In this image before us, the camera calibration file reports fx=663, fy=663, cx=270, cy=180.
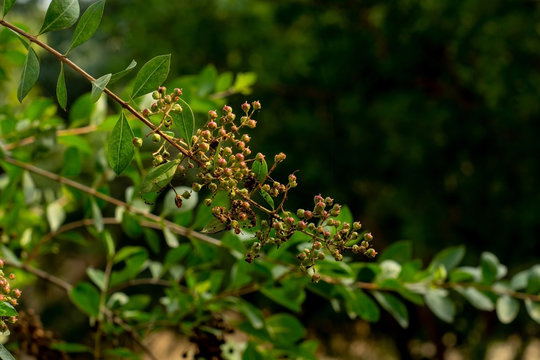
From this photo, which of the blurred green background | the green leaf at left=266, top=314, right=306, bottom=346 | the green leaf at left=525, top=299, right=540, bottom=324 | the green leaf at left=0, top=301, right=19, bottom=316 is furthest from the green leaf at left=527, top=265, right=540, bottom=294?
the blurred green background

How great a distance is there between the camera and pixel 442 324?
374cm

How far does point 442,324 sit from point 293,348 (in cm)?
328

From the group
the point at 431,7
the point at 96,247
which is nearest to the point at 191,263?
the point at 431,7

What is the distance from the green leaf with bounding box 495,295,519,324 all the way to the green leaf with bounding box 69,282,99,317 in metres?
0.43

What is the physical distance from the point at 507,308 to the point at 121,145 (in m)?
0.52

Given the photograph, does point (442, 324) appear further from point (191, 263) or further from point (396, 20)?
point (191, 263)

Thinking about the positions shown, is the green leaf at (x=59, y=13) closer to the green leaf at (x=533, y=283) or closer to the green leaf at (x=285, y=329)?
the green leaf at (x=285, y=329)

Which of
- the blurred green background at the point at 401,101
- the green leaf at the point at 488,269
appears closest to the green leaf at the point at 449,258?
the green leaf at the point at 488,269

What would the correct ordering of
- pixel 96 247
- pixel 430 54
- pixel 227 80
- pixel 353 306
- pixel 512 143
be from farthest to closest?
pixel 96 247 < pixel 430 54 < pixel 512 143 < pixel 227 80 < pixel 353 306

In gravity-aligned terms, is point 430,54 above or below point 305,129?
above

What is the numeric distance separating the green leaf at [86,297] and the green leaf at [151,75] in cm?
35

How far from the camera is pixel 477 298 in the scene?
73 cm

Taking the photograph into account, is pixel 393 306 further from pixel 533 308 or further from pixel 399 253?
pixel 533 308

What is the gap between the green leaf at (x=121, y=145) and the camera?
1.23 ft
